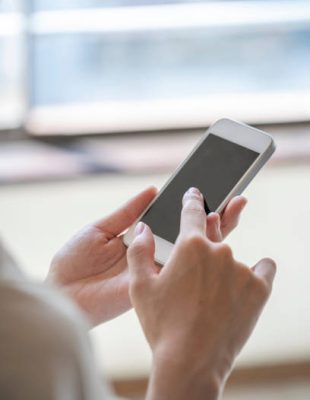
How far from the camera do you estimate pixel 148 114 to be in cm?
187

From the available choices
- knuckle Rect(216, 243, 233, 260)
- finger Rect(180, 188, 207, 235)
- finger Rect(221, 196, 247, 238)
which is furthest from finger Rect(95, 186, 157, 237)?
knuckle Rect(216, 243, 233, 260)

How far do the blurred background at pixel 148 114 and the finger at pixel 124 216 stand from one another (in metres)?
0.64

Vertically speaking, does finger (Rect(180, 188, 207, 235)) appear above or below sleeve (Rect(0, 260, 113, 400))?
below

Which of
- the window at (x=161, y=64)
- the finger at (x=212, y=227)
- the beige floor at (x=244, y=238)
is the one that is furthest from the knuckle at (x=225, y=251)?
the window at (x=161, y=64)

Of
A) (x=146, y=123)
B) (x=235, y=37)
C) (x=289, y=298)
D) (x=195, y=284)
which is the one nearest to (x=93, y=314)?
(x=195, y=284)

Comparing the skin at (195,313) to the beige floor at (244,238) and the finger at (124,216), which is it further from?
the beige floor at (244,238)

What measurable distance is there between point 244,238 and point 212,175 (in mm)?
693

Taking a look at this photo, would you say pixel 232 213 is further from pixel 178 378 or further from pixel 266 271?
pixel 178 378

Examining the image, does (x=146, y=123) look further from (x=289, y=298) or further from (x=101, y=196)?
(x=289, y=298)

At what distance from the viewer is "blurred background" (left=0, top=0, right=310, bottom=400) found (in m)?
1.62

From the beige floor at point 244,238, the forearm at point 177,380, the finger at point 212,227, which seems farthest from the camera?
the beige floor at point 244,238

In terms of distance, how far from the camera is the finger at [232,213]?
35.2 inches

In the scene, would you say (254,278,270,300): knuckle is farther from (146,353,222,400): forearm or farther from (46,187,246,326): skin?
(46,187,246,326): skin

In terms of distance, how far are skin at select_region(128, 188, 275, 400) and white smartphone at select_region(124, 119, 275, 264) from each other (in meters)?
0.26
